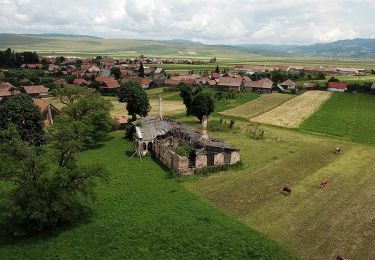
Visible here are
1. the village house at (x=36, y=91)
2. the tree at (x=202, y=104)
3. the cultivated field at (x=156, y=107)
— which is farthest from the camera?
the village house at (x=36, y=91)

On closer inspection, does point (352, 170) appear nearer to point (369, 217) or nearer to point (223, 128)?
point (369, 217)

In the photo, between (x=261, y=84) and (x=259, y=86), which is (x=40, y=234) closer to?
(x=259, y=86)

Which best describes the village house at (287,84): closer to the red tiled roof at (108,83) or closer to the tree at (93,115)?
the red tiled roof at (108,83)

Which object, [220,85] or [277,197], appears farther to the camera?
[220,85]

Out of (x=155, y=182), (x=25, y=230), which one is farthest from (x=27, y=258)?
(x=155, y=182)

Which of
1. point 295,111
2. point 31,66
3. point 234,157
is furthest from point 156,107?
point 31,66

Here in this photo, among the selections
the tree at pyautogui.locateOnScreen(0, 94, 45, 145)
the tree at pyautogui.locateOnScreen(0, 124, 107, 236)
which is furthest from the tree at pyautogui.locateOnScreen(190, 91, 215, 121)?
the tree at pyautogui.locateOnScreen(0, 124, 107, 236)

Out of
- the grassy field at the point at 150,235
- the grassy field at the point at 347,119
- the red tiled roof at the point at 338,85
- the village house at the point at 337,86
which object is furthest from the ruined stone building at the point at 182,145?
the red tiled roof at the point at 338,85
